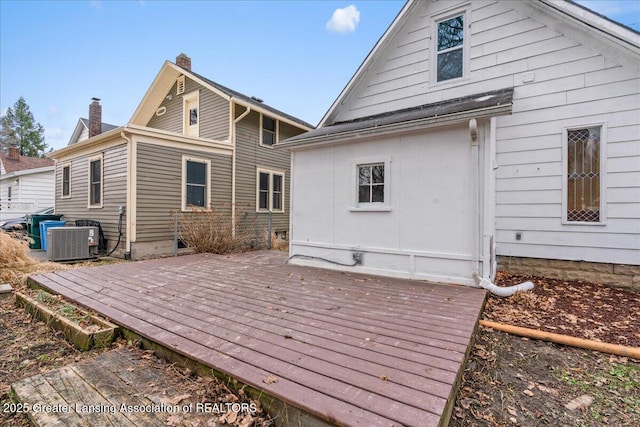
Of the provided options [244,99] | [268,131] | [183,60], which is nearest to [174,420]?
[268,131]

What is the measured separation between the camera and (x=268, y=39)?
15102mm

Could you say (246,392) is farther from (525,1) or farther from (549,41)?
(525,1)

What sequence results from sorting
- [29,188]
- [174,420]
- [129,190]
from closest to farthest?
1. [174,420]
2. [129,190]
3. [29,188]

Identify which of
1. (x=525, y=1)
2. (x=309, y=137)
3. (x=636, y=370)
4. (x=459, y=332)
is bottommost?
(x=636, y=370)

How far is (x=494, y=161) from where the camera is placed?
16.1ft

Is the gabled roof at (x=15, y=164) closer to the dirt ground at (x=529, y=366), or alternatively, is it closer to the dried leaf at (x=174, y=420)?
the dirt ground at (x=529, y=366)

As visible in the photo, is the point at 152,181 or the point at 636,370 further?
the point at 152,181

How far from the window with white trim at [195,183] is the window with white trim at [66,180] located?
16.3 feet

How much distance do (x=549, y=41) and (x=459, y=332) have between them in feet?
18.3

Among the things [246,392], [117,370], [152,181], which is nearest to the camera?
[246,392]

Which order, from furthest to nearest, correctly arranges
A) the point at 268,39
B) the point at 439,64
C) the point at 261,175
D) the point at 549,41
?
1. the point at 268,39
2. the point at 261,175
3. the point at 439,64
4. the point at 549,41

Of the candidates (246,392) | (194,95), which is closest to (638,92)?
(246,392)

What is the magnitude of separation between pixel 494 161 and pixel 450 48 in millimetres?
2973

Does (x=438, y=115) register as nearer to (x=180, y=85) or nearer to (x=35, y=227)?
(x=180, y=85)
